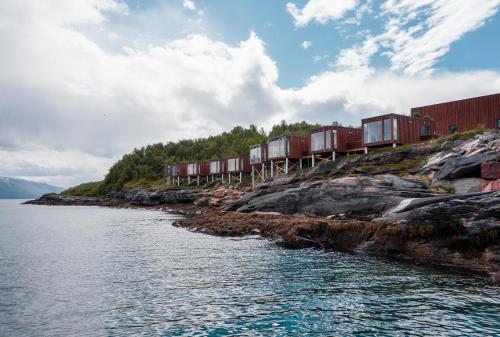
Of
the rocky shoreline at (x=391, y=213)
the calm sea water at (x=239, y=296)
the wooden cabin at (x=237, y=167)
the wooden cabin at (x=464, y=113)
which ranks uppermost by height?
the wooden cabin at (x=464, y=113)

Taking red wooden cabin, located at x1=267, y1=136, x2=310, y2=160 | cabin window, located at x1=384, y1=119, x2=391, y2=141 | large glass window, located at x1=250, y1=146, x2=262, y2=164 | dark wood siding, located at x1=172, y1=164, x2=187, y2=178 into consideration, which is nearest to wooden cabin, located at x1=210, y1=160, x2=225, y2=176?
dark wood siding, located at x1=172, y1=164, x2=187, y2=178

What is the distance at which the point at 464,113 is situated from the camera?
5978 centimetres

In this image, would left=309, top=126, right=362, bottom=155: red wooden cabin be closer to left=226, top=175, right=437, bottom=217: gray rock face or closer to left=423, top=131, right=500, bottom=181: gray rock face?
left=423, top=131, right=500, bottom=181: gray rock face

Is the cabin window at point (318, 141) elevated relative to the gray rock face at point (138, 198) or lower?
elevated

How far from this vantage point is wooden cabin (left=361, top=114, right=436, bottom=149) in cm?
5400

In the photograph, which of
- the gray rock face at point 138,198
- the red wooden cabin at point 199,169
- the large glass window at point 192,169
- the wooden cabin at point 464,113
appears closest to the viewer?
the wooden cabin at point 464,113

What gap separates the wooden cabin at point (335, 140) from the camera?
60906mm

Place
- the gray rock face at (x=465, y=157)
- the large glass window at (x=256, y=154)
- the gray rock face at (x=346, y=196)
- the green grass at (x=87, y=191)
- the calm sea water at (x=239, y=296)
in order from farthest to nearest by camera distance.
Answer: the green grass at (x=87, y=191)
the large glass window at (x=256, y=154)
the gray rock face at (x=465, y=157)
the gray rock face at (x=346, y=196)
the calm sea water at (x=239, y=296)

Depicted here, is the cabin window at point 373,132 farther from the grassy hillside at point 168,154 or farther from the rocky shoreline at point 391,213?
the grassy hillside at point 168,154

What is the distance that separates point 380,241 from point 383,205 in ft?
21.6

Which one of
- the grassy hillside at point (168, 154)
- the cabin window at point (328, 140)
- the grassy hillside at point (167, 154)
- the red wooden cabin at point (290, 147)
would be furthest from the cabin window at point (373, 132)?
the grassy hillside at point (168, 154)

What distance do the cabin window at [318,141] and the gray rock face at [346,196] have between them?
2013cm

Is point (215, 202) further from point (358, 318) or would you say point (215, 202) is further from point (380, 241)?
point (358, 318)

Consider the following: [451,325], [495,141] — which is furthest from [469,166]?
[451,325]
